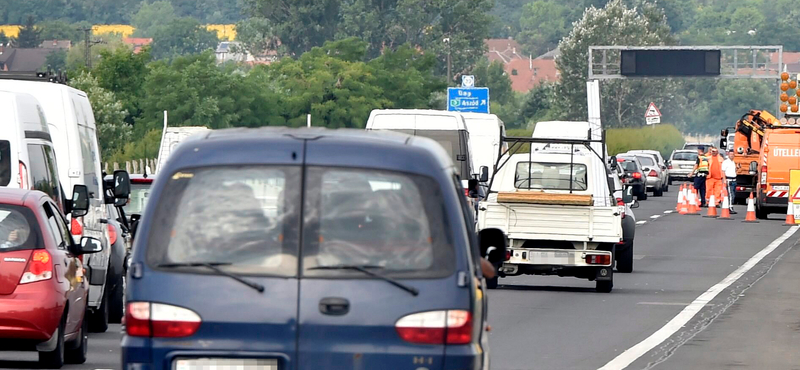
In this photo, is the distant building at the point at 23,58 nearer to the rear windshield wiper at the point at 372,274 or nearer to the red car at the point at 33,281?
the red car at the point at 33,281

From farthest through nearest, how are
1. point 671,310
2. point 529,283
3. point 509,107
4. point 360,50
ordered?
point 509,107, point 360,50, point 529,283, point 671,310

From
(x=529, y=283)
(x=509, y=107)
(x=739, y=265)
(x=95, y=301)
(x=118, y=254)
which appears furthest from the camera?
(x=509, y=107)

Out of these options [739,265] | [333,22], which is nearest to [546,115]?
[333,22]

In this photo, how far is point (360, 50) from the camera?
80562mm

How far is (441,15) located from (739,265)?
332 feet

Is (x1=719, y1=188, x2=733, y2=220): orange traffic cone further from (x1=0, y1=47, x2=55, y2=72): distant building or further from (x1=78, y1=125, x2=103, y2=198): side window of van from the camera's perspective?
(x1=0, y1=47, x2=55, y2=72): distant building

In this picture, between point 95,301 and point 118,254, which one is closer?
point 95,301

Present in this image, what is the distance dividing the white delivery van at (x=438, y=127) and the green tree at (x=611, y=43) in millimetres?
89097

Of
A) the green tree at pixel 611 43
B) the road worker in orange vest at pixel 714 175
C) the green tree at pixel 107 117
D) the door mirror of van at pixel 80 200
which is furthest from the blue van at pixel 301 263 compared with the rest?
the green tree at pixel 611 43

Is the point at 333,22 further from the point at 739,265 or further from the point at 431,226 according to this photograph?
the point at 431,226

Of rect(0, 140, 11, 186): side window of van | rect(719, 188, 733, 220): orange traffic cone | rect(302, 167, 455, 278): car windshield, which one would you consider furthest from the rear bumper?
rect(719, 188, 733, 220): orange traffic cone

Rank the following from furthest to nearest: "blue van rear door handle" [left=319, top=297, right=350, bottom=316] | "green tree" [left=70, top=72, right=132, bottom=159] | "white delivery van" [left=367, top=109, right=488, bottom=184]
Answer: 1. "green tree" [left=70, top=72, right=132, bottom=159]
2. "white delivery van" [left=367, top=109, right=488, bottom=184]
3. "blue van rear door handle" [left=319, top=297, right=350, bottom=316]

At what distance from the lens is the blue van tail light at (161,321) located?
7316mm

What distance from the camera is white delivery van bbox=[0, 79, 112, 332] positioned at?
15627 mm
